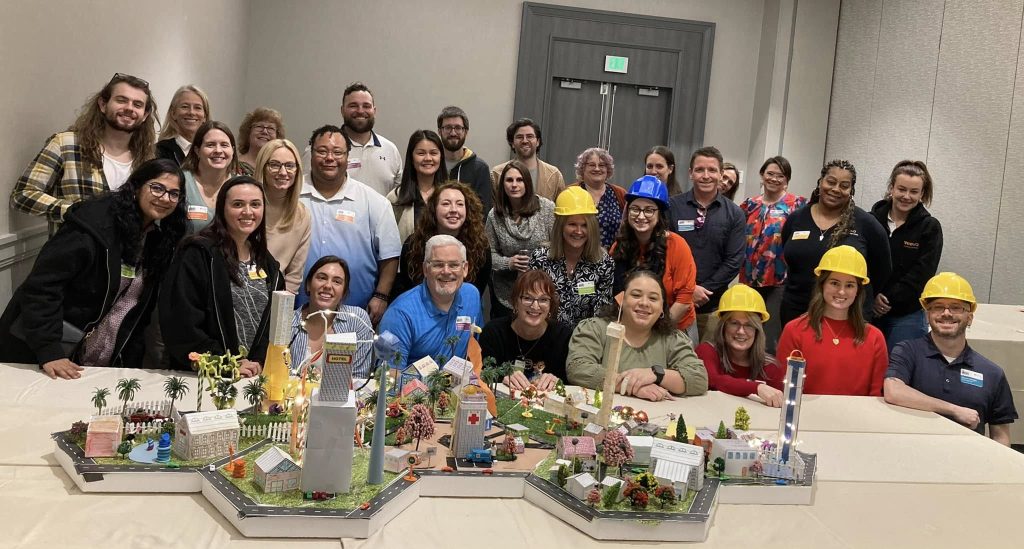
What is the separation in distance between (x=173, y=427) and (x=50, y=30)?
2330mm

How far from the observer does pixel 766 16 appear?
319 inches

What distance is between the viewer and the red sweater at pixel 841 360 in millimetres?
3734

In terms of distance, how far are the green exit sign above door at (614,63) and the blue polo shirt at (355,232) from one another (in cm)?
430

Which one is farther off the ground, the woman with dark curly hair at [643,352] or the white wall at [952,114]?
the white wall at [952,114]

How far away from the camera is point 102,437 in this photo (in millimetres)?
2289

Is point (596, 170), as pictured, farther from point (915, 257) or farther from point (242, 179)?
point (242, 179)

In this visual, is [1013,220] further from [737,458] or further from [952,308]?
[737,458]

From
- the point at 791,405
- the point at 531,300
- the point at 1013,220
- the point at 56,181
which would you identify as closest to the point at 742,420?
the point at 791,405

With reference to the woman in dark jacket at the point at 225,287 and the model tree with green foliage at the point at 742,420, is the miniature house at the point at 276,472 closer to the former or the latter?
the woman in dark jacket at the point at 225,287

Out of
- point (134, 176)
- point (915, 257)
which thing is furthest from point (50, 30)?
point (915, 257)

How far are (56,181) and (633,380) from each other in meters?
2.66

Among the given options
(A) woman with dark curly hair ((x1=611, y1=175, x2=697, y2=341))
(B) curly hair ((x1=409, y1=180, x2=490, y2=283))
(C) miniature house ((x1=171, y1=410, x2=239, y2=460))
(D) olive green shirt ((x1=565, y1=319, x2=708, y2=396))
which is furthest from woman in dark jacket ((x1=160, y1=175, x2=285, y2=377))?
(A) woman with dark curly hair ((x1=611, y1=175, x2=697, y2=341))

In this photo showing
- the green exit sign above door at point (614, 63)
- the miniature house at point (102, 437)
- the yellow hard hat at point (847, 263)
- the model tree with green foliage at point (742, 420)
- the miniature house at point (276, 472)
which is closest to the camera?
the miniature house at point (276, 472)

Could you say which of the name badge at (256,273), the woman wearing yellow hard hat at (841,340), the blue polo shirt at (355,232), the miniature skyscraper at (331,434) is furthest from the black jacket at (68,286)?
the woman wearing yellow hard hat at (841,340)
